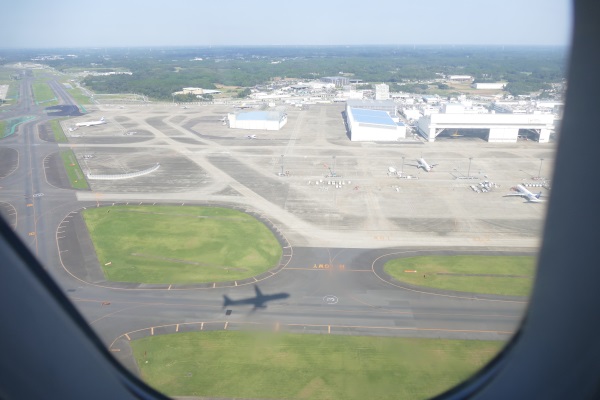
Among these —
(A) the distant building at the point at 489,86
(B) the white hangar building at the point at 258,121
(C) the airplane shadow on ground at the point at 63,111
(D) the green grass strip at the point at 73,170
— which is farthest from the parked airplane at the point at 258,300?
(A) the distant building at the point at 489,86

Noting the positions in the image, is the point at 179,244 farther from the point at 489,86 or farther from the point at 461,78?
the point at 461,78

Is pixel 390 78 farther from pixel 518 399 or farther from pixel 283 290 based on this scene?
pixel 518 399

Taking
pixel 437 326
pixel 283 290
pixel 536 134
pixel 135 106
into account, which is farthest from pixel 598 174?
pixel 135 106

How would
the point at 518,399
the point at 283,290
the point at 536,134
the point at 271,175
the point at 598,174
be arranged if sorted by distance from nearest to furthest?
the point at 598,174, the point at 518,399, the point at 283,290, the point at 271,175, the point at 536,134

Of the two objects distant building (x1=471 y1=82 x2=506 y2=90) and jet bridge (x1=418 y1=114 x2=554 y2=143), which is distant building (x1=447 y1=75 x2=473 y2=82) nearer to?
distant building (x1=471 y1=82 x2=506 y2=90)

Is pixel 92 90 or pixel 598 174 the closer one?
pixel 598 174

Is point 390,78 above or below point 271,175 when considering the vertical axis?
above

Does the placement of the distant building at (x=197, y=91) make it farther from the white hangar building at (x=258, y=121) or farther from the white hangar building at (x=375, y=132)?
the white hangar building at (x=375, y=132)
